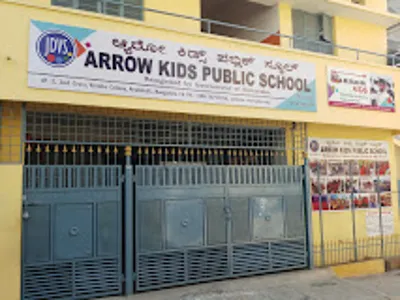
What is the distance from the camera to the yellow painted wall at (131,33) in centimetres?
520

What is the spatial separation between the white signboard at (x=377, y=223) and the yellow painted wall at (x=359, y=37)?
13.3 ft

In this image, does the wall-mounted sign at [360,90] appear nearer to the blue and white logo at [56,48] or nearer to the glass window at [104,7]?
the glass window at [104,7]

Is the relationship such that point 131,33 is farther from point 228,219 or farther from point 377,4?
point 377,4

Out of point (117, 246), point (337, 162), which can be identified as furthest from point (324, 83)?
point (117, 246)

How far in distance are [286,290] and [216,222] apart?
159 cm

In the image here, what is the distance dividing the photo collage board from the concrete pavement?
179cm

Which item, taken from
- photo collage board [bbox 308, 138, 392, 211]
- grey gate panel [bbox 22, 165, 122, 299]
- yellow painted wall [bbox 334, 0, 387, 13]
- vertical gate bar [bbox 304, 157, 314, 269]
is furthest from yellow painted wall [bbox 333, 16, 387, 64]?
grey gate panel [bbox 22, 165, 122, 299]

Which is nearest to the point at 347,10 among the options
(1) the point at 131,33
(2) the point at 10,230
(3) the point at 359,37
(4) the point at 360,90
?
(3) the point at 359,37

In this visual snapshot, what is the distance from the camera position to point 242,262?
665 centimetres

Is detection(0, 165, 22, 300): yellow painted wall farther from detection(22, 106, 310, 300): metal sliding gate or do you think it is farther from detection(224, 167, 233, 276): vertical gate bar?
detection(224, 167, 233, 276): vertical gate bar

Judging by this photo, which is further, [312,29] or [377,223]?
[312,29]

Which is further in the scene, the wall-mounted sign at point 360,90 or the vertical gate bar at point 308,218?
the wall-mounted sign at point 360,90

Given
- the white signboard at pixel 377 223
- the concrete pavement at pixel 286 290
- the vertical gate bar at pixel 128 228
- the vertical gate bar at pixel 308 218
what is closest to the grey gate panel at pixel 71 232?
the vertical gate bar at pixel 128 228

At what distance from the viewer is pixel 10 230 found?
519 cm
